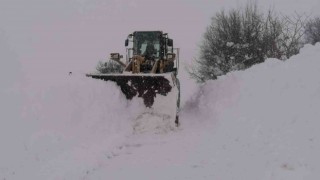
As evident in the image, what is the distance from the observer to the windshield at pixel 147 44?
17.5 m

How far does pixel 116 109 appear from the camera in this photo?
13383 mm

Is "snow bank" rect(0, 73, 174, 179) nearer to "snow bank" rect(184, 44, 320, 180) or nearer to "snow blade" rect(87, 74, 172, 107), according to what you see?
"snow blade" rect(87, 74, 172, 107)

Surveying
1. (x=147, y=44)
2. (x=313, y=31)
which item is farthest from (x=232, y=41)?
(x=147, y=44)

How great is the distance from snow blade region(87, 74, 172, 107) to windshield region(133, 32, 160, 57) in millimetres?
3337

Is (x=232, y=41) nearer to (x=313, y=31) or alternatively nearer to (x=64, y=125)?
(x=313, y=31)

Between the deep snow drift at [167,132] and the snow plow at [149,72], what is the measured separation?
39 cm

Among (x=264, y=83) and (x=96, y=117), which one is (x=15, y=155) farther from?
(x=264, y=83)

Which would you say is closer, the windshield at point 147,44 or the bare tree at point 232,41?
the windshield at point 147,44

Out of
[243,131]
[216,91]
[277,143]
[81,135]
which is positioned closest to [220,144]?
[243,131]

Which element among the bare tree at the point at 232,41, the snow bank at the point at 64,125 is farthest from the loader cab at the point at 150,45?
the bare tree at the point at 232,41

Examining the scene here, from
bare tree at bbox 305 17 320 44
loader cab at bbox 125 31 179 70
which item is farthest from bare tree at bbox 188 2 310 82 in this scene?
loader cab at bbox 125 31 179 70

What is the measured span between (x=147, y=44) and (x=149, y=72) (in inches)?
71.7

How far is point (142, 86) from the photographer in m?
14.3

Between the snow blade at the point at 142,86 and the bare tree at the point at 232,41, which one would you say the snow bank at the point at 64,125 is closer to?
the snow blade at the point at 142,86
